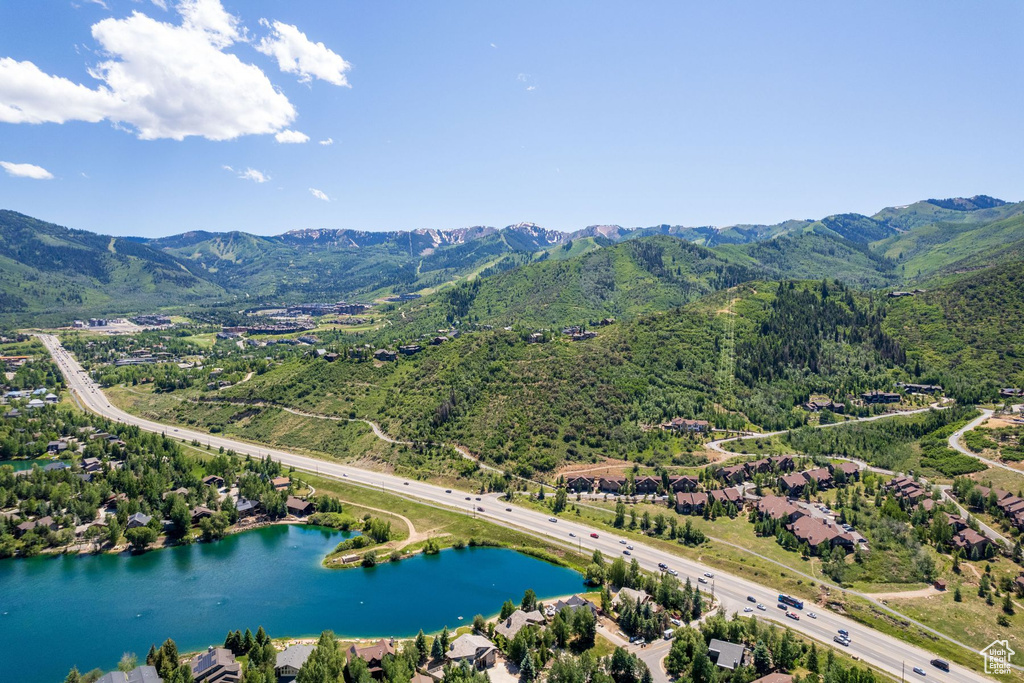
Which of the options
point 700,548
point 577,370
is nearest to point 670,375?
point 577,370

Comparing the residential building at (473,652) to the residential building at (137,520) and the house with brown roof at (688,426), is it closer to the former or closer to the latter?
the residential building at (137,520)

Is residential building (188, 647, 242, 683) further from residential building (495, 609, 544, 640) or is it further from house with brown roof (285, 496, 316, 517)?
house with brown roof (285, 496, 316, 517)

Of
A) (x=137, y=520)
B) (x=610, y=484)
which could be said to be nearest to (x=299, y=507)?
(x=137, y=520)

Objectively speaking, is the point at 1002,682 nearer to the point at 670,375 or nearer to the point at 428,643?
the point at 428,643

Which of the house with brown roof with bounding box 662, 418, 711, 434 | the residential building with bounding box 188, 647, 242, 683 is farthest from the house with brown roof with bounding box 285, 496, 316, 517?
the house with brown roof with bounding box 662, 418, 711, 434

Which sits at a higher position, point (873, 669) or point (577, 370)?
point (577, 370)

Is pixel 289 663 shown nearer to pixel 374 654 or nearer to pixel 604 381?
pixel 374 654
